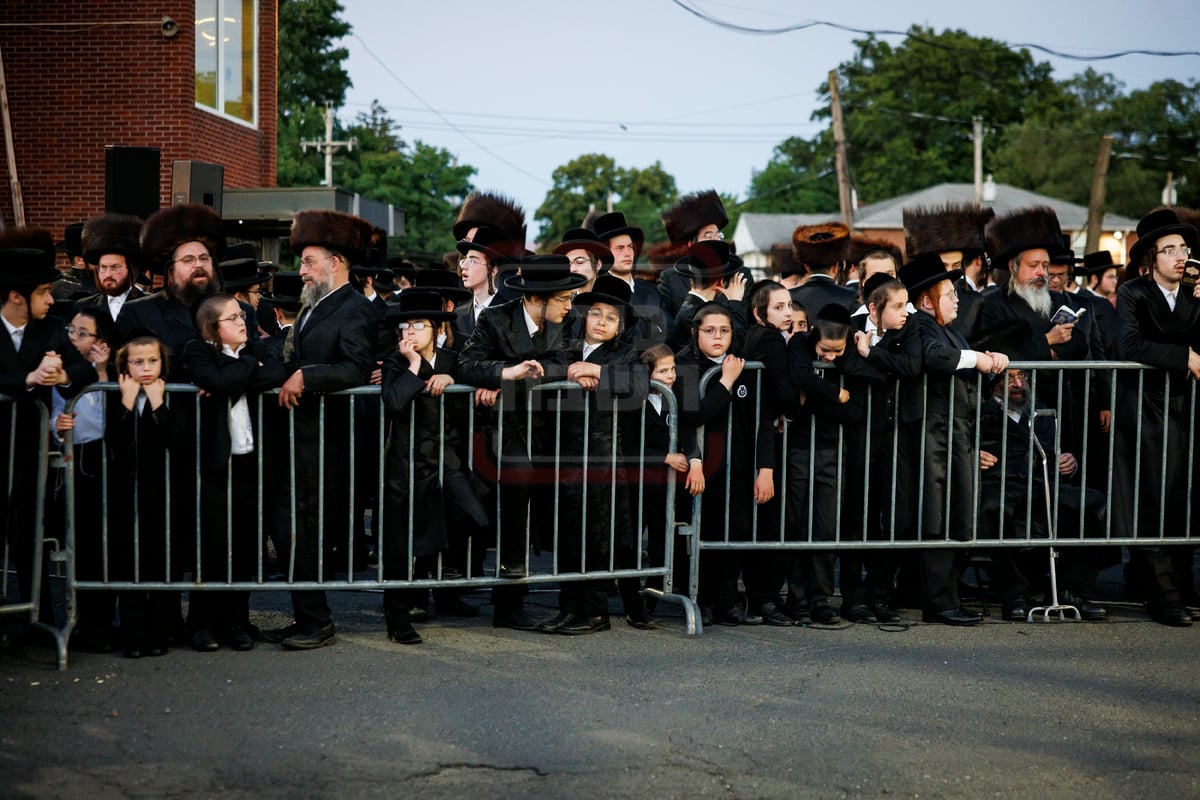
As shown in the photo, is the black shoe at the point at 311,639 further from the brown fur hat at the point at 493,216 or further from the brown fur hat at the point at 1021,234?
the brown fur hat at the point at 1021,234

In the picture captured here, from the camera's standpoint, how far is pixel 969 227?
871 cm

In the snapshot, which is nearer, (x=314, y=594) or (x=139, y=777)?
(x=139, y=777)

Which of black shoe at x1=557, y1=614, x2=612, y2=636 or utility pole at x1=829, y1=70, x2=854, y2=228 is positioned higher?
utility pole at x1=829, y1=70, x2=854, y2=228

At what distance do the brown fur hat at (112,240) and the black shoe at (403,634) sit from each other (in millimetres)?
2571

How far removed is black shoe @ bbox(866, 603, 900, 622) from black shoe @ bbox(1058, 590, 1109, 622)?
3.49ft

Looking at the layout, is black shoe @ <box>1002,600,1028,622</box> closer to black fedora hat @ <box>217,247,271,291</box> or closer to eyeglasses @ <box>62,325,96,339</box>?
black fedora hat @ <box>217,247,271,291</box>

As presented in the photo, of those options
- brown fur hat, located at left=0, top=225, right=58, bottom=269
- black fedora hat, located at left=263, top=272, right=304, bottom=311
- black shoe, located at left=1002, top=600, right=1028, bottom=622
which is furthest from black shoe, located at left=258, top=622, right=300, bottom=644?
black shoe, located at left=1002, top=600, right=1028, bottom=622

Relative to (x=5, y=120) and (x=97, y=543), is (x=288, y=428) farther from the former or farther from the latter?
(x=5, y=120)

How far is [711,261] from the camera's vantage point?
8.36m

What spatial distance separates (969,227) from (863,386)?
179cm

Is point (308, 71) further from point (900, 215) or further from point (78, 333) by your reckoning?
point (78, 333)

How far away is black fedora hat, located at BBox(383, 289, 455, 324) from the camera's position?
22.9 ft

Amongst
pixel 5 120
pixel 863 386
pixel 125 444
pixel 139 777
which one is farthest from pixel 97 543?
pixel 5 120

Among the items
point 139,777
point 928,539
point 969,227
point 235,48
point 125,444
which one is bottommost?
point 139,777
